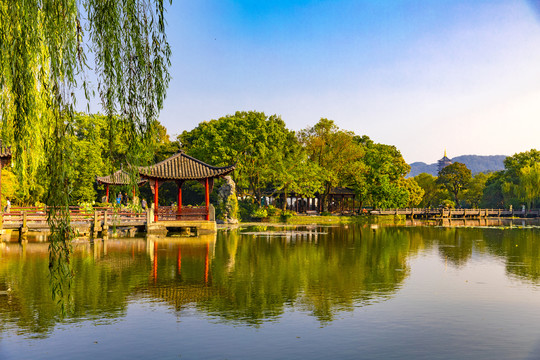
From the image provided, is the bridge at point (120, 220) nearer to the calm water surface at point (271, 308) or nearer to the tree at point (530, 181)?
the calm water surface at point (271, 308)

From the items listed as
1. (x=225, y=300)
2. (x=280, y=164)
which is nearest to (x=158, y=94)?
(x=225, y=300)

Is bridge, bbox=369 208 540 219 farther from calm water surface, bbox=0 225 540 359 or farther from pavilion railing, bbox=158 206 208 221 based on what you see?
calm water surface, bbox=0 225 540 359

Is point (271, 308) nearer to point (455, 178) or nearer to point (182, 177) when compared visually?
point (182, 177)

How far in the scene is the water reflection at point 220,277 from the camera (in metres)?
11.7

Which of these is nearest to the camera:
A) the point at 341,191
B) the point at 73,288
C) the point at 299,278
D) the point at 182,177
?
the point at 73,288

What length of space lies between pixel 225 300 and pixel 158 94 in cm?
631

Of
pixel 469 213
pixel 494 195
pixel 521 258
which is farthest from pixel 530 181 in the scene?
pixel 521 258

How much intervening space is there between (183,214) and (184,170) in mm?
2930

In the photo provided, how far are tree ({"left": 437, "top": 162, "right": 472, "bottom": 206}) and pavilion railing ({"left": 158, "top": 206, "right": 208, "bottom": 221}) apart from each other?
7298 centimetres

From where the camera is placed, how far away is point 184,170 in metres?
34.9

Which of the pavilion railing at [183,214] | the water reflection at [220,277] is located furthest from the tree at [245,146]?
the water reflection at [220,277]

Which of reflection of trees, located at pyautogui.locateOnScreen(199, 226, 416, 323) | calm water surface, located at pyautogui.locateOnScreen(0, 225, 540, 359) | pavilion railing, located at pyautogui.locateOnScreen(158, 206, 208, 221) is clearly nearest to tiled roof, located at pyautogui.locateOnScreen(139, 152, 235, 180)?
pavilion railing, located at pyautogui.locateOnScreen(158, 206, 208, 221)

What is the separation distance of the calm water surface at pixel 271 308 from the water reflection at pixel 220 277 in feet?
0.16

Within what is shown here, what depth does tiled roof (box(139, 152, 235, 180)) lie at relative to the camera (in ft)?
112
